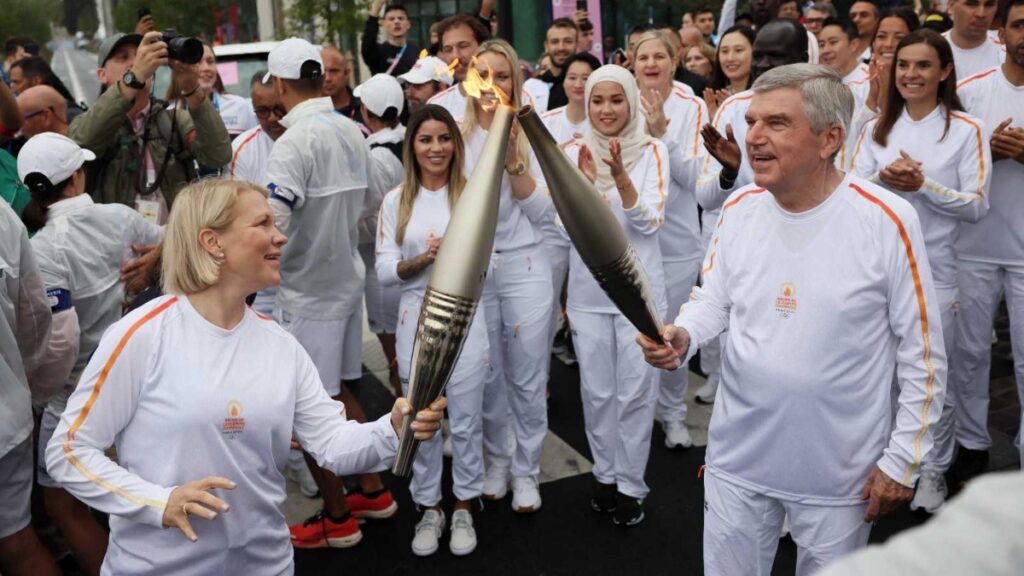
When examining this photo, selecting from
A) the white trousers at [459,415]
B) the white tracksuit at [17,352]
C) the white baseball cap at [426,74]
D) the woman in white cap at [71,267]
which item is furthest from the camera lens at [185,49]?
the white baseball cap at [426,74]

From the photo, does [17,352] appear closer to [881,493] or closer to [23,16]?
[881,493]

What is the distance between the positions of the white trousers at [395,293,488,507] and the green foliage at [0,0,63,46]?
1332 centimetres

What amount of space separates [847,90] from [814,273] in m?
0.60

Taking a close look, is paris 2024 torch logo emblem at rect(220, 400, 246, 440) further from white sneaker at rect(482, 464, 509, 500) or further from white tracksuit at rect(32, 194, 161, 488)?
white sneaker at rect(482, 464, 509, 500)

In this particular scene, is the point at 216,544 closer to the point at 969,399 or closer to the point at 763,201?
the point at 763,201

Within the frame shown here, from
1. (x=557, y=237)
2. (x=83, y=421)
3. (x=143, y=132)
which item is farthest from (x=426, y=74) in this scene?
(x=83, y=421)

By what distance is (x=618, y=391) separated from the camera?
480cm

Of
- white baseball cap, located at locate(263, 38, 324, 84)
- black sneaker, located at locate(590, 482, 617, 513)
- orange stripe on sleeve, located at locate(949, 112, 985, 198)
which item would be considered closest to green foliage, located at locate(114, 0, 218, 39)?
white baseball cap, located at locate(263, 38, 324, 84)

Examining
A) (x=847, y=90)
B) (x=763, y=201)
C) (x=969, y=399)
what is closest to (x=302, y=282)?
(x=763, y=201)

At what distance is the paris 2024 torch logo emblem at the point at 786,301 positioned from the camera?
115 inches

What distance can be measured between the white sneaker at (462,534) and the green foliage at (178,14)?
20571 millimetres

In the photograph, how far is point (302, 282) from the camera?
15.9 ft

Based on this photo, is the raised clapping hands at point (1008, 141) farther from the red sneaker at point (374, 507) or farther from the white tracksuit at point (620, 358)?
the red sneaker at point (374, 507)

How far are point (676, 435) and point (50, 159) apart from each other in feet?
11.9
